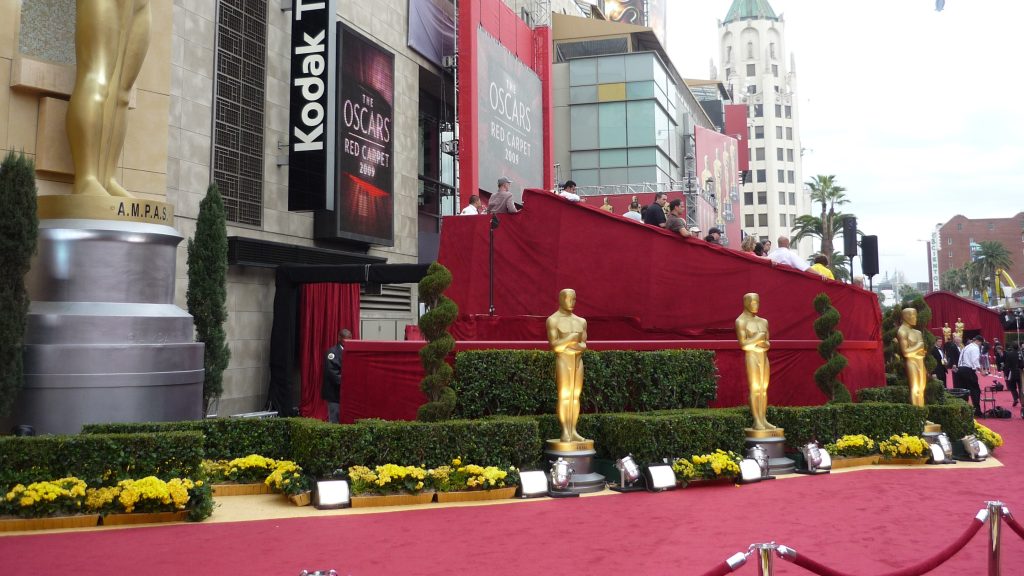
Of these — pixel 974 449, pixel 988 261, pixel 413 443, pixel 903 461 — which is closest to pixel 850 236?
pixel 974 449

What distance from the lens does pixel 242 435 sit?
10492 millimetres

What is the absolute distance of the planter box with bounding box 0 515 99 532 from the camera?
781cm

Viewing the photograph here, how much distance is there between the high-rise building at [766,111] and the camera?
11031cm

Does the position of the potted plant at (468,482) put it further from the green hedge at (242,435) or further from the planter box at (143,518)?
the planter box at (143,518)

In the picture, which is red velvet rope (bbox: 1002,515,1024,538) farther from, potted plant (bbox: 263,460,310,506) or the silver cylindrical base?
the silver cylindrical base

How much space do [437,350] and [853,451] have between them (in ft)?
21.6

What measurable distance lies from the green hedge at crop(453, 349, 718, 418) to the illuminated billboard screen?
10.7m

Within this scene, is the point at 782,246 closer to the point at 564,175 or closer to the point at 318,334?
the point at 318,334

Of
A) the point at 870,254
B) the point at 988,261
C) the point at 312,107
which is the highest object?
the point at 988,261

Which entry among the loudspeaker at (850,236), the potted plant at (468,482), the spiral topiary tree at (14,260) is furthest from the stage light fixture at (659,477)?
the loudspeaker at (850,236)

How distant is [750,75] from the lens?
120 metres

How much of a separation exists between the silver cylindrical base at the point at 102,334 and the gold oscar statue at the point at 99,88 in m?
0.95

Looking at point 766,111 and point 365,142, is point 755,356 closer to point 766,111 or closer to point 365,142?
point 365,142

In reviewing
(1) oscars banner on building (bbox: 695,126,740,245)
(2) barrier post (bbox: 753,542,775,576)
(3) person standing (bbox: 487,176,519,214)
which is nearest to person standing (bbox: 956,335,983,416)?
(3) person standing (bbox: 487,176,519,214)
